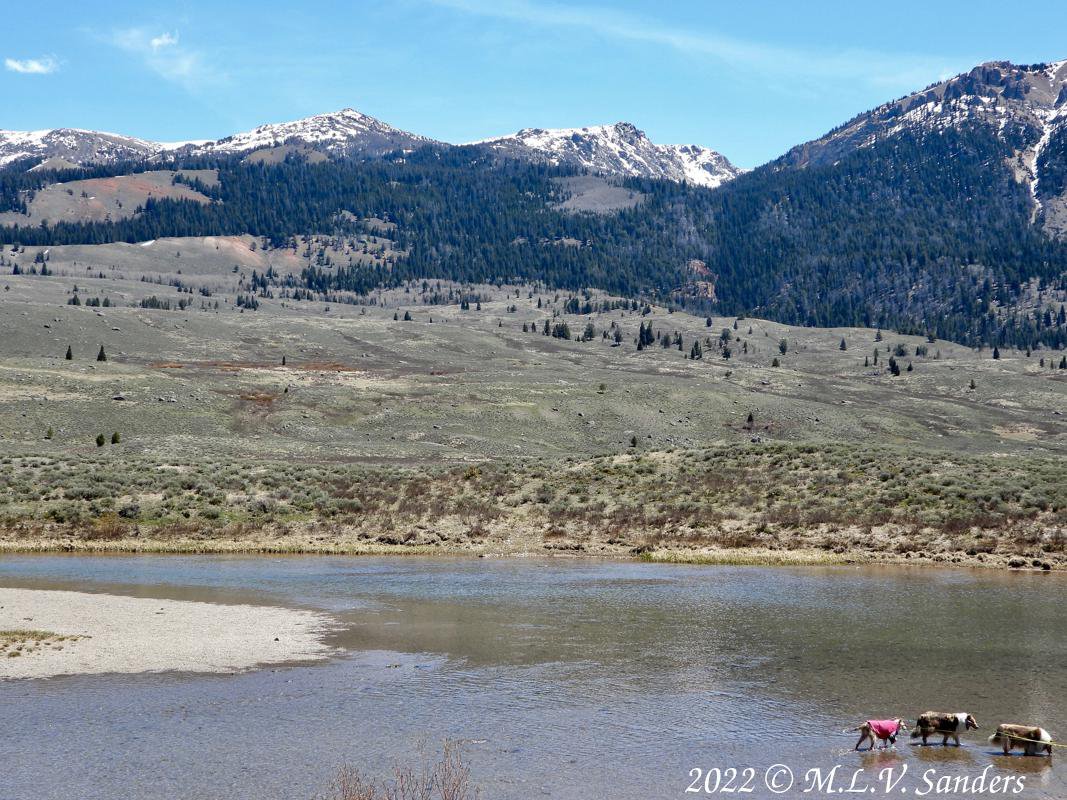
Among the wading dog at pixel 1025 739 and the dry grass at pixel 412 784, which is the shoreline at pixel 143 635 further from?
the wading dog at pixel 1025 739

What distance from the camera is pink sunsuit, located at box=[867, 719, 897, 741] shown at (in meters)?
17.7

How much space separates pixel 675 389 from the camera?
442 ft

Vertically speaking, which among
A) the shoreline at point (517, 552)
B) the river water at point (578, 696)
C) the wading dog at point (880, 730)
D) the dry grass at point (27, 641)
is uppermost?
the wading dog at point (880, 730)

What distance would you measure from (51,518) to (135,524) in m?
4.28

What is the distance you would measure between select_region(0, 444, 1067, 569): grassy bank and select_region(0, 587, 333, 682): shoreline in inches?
653

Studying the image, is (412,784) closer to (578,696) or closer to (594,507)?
(578,696)

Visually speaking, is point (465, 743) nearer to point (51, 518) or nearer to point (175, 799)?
point (175, 799)

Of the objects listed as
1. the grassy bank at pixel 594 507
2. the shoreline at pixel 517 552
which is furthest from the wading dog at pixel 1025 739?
the grassy bank at pixel 594 507

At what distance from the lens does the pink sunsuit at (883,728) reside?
17.7 m

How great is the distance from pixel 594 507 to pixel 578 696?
35.8 m

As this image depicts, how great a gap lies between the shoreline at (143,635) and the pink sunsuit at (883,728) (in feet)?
43.7

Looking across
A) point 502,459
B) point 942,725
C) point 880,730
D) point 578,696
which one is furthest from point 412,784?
point 502,459

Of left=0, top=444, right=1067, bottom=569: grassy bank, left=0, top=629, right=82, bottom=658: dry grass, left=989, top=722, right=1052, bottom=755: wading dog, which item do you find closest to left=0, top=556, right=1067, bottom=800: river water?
left=989, top=722, right=1052, bottom=755: wading dog

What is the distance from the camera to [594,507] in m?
57.1
